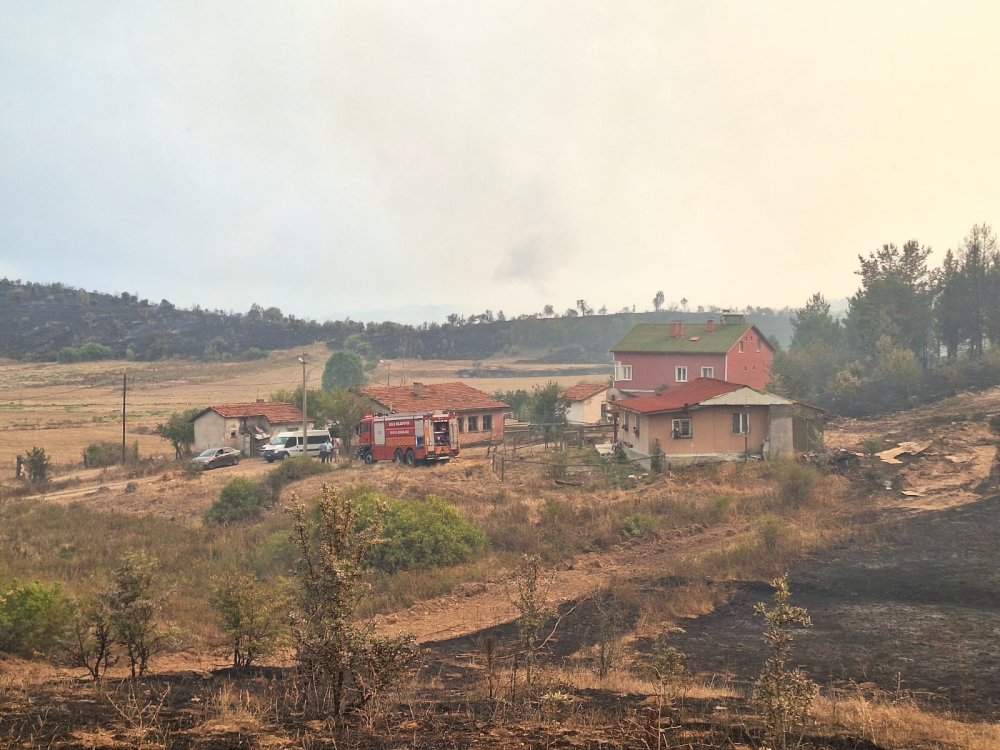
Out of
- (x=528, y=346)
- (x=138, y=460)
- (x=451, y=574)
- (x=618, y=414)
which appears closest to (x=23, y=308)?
(x=528, y=346)

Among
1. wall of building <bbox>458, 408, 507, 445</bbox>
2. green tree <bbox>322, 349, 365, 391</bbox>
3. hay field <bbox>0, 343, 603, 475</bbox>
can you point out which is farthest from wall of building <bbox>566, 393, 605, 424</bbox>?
green tree <bbox>322, 349, 365, 391</bbox>

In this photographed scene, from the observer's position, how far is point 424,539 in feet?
69.1

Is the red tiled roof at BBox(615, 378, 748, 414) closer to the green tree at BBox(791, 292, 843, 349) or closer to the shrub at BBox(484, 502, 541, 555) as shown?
the shrub at BBox(484, 502, 541, 555)

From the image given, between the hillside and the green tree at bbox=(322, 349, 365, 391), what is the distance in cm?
3631

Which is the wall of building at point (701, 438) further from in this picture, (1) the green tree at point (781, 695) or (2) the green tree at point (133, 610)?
(1) the green tree at point (781, 695)

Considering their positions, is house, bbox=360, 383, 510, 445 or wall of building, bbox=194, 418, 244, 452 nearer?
house, bbox=360, 383, 510, 445

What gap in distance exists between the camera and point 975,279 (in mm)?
57094

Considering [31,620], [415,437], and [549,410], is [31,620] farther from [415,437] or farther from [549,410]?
[549,410]

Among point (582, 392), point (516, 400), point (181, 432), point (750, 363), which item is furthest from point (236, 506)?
point (750, 363)

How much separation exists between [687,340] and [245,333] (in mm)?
106924

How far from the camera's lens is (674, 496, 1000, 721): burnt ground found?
12797mm

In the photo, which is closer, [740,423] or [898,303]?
[740,423]

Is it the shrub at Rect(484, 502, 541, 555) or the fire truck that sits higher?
the fire truck

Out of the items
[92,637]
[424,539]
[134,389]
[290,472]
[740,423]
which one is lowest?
[92,637]
